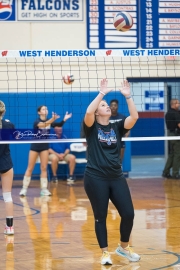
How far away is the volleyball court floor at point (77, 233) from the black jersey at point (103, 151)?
1.06 m

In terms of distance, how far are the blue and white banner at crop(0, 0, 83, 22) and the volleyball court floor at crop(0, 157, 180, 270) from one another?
15.8ft

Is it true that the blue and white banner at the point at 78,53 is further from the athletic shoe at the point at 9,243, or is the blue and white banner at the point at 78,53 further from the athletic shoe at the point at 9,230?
the athletic shoe at the point at 9,243

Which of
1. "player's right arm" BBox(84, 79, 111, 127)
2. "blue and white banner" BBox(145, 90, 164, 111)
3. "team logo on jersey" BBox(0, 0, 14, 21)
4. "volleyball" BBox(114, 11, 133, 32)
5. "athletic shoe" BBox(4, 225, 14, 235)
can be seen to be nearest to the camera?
"player's right arm" BBox(84, 79, 111, 127)

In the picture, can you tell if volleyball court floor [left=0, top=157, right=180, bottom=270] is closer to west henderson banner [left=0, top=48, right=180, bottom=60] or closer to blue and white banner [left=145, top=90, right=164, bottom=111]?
west henderson banner [left=0, top=48, right=180, bottom=60]

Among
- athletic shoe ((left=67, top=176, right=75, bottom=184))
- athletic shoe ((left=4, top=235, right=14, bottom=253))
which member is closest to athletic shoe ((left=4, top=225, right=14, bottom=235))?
athletic shoe ((left=4, top=235, right=14, bottom=253))

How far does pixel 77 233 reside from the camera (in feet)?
30.6

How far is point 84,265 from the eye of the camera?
23.8 ft

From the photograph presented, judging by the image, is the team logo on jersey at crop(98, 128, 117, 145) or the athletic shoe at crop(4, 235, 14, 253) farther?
the athletic shoe at crop(4, 235, 14, 253)

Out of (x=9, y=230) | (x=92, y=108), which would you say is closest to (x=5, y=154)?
(x=9, y=230)

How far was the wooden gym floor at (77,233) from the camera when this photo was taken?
7.41 meters

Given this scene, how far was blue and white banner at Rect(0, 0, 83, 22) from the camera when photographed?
16469mm

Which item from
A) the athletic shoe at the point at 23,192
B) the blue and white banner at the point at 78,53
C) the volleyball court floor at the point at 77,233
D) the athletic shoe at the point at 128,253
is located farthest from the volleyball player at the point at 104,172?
the athletic shoe at the point at 23,192

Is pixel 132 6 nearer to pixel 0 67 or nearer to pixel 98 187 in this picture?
pixel 0 67

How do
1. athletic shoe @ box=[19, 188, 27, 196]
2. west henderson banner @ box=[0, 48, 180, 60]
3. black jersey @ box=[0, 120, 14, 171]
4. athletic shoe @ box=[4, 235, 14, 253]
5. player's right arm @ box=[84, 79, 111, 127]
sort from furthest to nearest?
athletic shoe @ box=[19, 188, 27, 196] < west henderson banner @ box=[0, 48, 180, 60] < black jersey @ box=[0, 120, 14, 171] < athletic shoe @ box=[4, 235, 14, 253] < player's right arm @ box=[84, 79, 111, 127]
